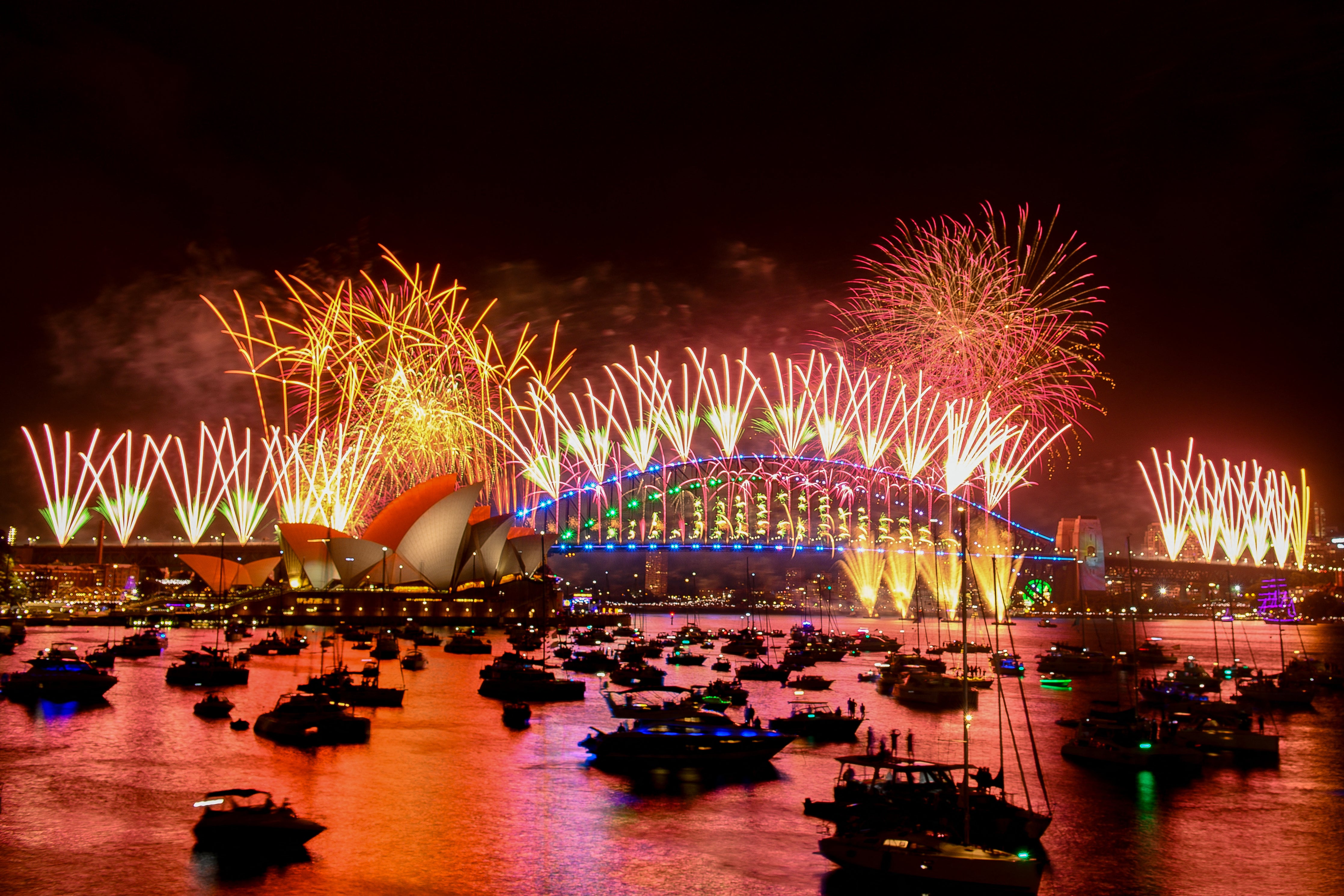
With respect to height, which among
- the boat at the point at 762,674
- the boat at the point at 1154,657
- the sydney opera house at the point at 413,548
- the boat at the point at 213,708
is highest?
the sydney opera house at the point at 413,548

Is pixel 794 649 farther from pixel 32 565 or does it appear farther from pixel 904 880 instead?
pixel 32 565

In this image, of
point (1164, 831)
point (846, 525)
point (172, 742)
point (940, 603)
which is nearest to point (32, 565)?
point (846, 525)

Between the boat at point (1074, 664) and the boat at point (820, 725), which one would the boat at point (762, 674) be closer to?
the boat at point (820, 725)

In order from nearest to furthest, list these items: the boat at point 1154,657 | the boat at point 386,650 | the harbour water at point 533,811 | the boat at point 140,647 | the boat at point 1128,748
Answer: the harbour water at point 533,811
the boat at point 1128,748
the boat at point 386,650
the boat at point 140,647
the boat at point 1154,657

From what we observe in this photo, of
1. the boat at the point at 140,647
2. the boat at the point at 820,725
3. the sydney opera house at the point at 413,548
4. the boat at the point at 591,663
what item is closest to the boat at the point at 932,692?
the boat at the point at 820,725

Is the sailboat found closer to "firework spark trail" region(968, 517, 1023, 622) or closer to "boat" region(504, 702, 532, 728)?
"boat" region(504, 702, 532, 728)

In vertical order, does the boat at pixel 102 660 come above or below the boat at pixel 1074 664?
above

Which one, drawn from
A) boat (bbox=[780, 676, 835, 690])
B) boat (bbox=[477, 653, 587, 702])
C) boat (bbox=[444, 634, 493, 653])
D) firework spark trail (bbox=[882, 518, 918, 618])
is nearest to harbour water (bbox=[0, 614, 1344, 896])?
boat (bbox=[477, 653, 587, 702])
